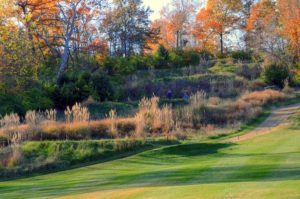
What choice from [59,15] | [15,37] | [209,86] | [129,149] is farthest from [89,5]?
[129,149]

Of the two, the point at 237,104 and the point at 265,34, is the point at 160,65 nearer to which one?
the point at 265,34

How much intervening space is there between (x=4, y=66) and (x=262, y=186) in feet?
57.8

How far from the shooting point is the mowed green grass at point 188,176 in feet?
31.3

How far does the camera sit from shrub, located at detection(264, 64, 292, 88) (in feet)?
140

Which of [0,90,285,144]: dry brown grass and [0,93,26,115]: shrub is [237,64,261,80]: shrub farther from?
[0,93,26,115]: shrub

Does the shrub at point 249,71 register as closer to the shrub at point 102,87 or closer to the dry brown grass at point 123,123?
the shrub at point 102,87

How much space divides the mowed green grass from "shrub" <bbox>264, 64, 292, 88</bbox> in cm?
2342

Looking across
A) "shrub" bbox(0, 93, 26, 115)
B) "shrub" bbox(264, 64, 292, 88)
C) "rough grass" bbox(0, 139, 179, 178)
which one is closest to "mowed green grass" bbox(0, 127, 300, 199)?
"rough grass" bbox(0, 139, 179, 178)

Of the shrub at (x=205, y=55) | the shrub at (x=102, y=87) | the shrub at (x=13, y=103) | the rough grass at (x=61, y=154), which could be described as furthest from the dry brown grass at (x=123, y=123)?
the shrub at (x=205, y=55)

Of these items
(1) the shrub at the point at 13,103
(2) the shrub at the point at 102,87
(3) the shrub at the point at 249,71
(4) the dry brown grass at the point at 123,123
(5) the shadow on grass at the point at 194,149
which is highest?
(3) the shrub at the point at 249,71

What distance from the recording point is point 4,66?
78.2ft

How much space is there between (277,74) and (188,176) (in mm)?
32597

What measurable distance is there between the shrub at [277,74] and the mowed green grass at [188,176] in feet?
→ 76.9

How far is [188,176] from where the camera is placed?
1221cm
